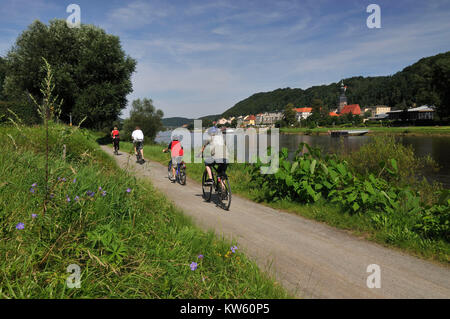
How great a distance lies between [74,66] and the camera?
29.5 meters

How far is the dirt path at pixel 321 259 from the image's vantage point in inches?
134

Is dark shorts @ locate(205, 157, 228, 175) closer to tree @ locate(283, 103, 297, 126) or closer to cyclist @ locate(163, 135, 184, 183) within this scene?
cyclist @ locate(163, 135, 184, 183)

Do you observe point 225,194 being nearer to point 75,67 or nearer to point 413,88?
point 75,67

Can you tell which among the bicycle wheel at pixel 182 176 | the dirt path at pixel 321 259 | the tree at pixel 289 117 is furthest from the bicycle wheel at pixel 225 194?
the tree at pixel 289 117

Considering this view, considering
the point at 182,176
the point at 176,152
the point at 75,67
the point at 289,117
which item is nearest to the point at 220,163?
the point at 182,176

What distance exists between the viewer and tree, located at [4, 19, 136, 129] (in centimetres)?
2772

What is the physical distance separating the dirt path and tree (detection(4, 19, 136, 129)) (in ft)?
87.6

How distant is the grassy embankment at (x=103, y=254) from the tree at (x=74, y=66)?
27173 mm

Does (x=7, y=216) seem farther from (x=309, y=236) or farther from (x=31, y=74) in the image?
(x=31, y=74)

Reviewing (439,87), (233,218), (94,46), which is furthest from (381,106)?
(233,218)

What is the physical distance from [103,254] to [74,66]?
3210cm

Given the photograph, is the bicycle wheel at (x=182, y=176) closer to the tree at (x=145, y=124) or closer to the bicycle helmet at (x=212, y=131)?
the bicycle helmet at (x=212, y=131)

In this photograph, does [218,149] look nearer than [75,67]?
Yes

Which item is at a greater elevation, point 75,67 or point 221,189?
point 75,67
